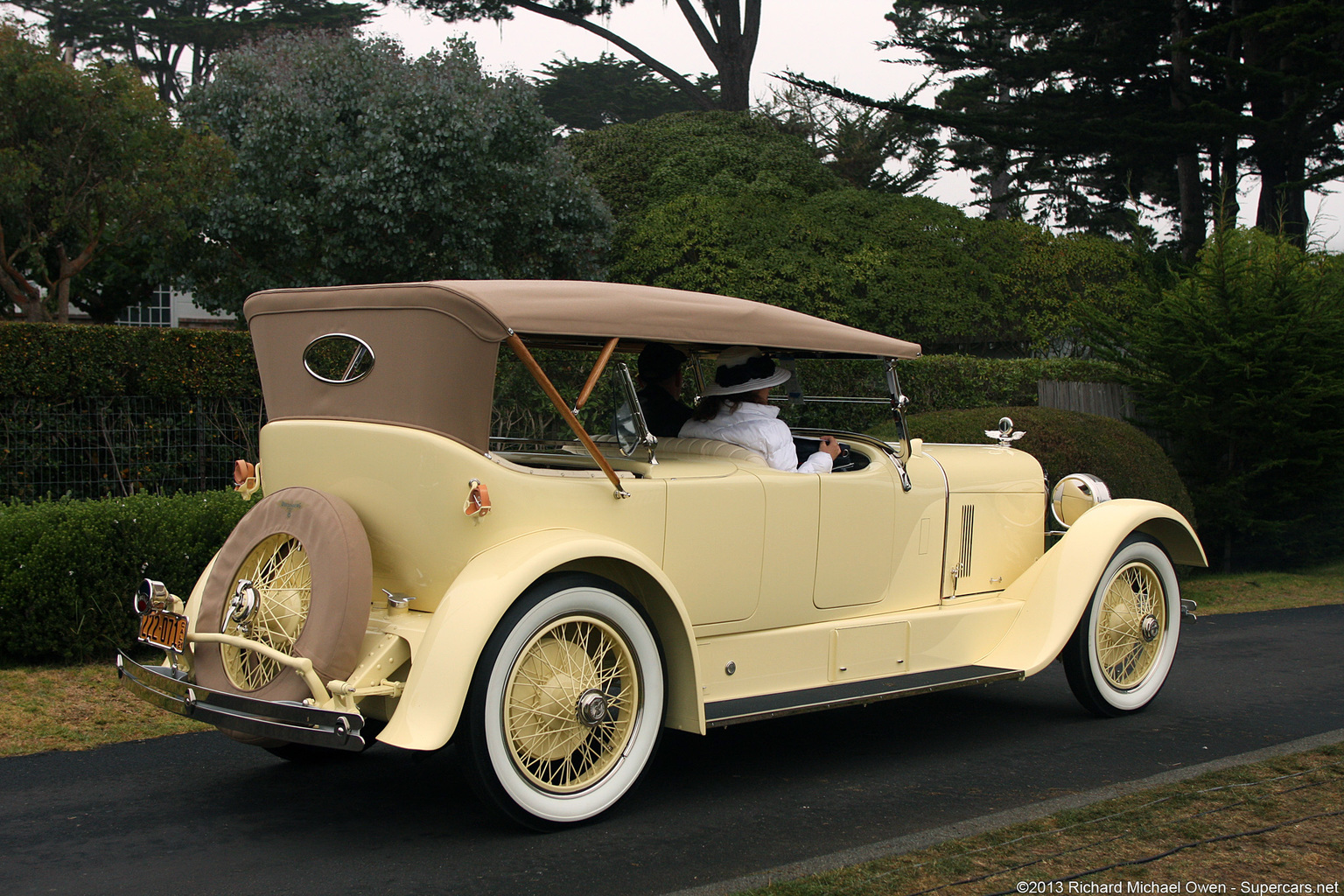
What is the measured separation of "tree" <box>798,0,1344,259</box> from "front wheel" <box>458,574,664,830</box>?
15227 millimetres

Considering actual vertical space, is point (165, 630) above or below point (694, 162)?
below

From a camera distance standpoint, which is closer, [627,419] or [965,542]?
[627,419]

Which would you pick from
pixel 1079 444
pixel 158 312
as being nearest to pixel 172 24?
pixel 158 312

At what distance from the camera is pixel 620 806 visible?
→ 418 centimetres

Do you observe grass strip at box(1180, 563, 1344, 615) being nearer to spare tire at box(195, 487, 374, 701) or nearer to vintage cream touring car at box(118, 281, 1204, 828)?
vintage cream touring car at box(118, 281, 1204, 828)

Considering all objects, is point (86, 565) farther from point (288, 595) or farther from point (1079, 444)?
point (1079, 444)

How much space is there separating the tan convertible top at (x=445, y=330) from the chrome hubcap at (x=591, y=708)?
0.98 metres

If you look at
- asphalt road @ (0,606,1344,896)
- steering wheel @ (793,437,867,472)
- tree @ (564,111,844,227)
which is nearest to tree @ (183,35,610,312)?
tree @ (564,111,844,227)

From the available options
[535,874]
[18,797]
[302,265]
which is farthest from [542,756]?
[302,265]

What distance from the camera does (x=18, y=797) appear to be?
4.33 m

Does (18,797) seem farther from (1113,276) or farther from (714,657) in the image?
(1113,276)

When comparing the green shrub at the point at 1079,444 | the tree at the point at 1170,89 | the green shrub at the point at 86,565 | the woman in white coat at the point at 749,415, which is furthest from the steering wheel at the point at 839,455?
the tree at the point at 1170,89

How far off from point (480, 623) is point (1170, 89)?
18.6m

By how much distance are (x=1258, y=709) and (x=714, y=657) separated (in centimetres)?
340
